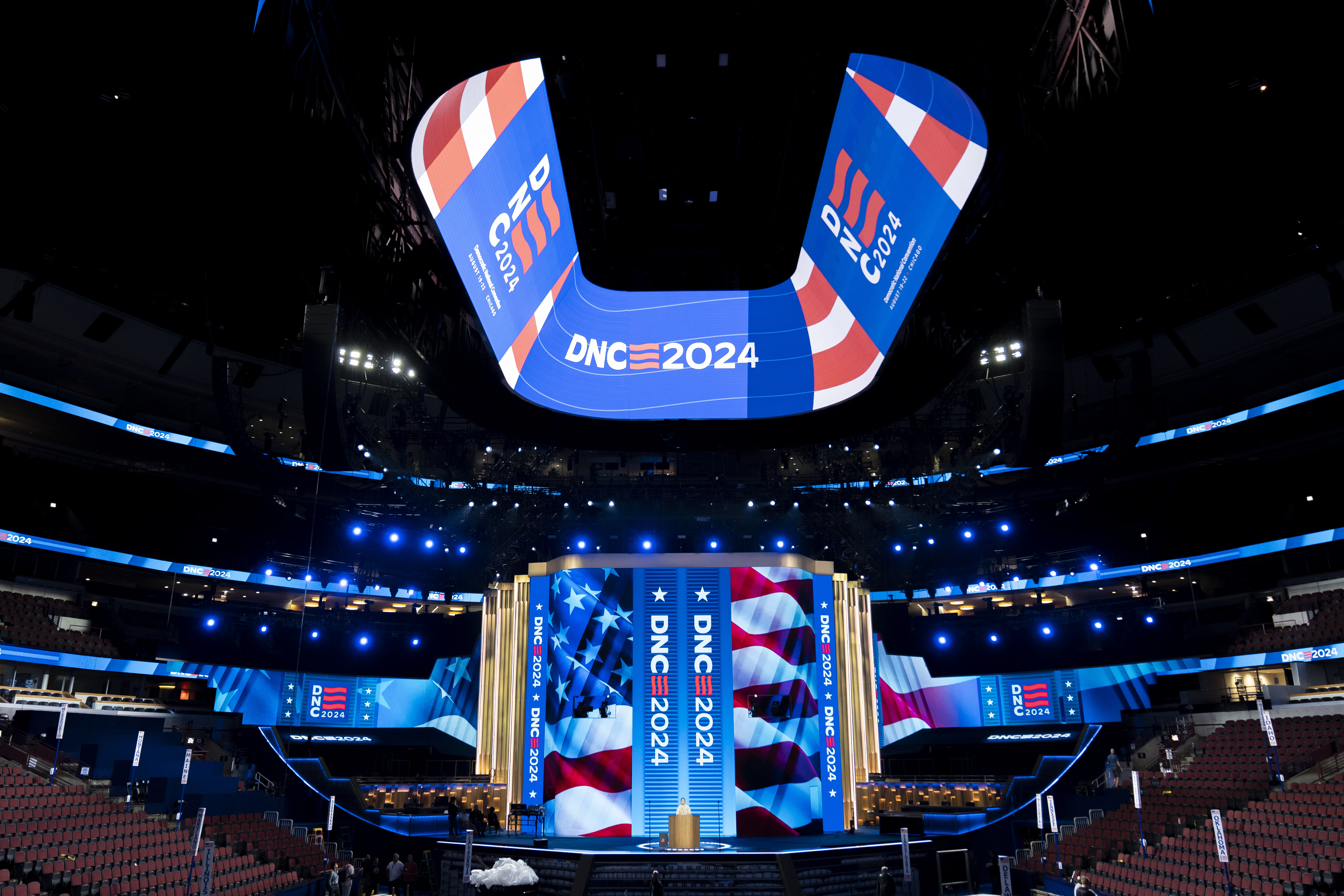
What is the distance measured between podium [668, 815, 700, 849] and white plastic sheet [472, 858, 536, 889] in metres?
4.77

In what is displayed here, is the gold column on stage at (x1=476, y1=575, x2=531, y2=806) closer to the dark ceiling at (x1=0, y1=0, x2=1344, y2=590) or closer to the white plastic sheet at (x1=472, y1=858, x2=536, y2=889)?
the dark ceiling at (x1=0, y1=0, x2=1344, y2=590)

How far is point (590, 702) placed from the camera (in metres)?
24.9

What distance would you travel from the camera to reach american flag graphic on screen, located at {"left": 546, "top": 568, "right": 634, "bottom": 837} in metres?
24.2

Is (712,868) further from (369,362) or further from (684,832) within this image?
(369,362)

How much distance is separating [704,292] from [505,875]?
13.0 m

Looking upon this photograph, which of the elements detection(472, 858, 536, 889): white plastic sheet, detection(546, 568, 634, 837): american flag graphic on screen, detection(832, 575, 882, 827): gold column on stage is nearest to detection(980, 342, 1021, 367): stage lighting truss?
detection(832, 575, 882, 827): gold column on stage

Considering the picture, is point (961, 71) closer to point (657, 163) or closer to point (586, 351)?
point (657, 163)

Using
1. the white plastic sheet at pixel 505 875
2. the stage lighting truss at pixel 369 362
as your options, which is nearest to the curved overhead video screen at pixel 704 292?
the stage lighting truss at pixel 369 362

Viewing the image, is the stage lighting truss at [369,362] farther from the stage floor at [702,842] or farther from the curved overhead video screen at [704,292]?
the stage floor at [702,842]

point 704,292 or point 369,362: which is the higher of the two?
point 369,362

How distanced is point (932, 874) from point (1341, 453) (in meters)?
22.9

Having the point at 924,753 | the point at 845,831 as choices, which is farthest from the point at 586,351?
the point at 924,753

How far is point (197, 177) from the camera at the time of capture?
19.7 meters

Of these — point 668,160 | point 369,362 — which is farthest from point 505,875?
point 369,362
